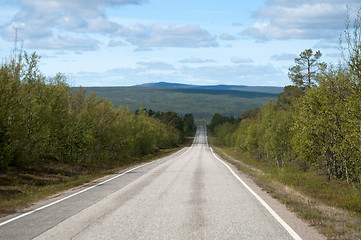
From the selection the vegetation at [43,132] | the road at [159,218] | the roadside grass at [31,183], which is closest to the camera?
the road at [159,218]

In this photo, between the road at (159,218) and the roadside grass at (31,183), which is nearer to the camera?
the road at (159,218)

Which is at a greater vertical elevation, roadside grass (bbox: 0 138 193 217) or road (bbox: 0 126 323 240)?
road (bbox: 0 126 323 240)

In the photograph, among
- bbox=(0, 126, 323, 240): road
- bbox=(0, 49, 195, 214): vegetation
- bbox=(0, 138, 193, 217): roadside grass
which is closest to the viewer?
bbox=(0, 126, 323, 240): road

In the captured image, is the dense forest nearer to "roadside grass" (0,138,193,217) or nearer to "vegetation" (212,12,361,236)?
"vegetation" (212,12,361,236)

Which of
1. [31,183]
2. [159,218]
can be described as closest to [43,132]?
[31,183]

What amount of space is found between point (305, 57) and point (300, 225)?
135 feet

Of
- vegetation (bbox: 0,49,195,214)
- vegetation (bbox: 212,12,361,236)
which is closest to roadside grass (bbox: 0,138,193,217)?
vegetation (bbox: 0,49,195,214)

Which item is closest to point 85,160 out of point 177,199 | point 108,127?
point 108,127

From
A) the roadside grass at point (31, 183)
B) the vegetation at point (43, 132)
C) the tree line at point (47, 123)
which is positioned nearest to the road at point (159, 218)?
the roadside grass at point (31, 183)

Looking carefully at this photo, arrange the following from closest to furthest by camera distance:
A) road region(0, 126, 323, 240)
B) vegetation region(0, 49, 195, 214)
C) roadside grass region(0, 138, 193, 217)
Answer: road region(0, 126, 323, 240), roadside grass region(0, 138, 193, 217), vegetation region(0, 49, 195, 214)

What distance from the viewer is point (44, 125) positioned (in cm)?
2502

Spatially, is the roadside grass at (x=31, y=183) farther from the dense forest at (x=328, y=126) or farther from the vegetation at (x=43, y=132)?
the dense forest at (x=328, y=126)

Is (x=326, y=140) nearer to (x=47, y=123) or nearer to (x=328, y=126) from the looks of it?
(x=328, y=126)

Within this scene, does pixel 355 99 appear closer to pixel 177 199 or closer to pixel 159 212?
pixel 177 199
